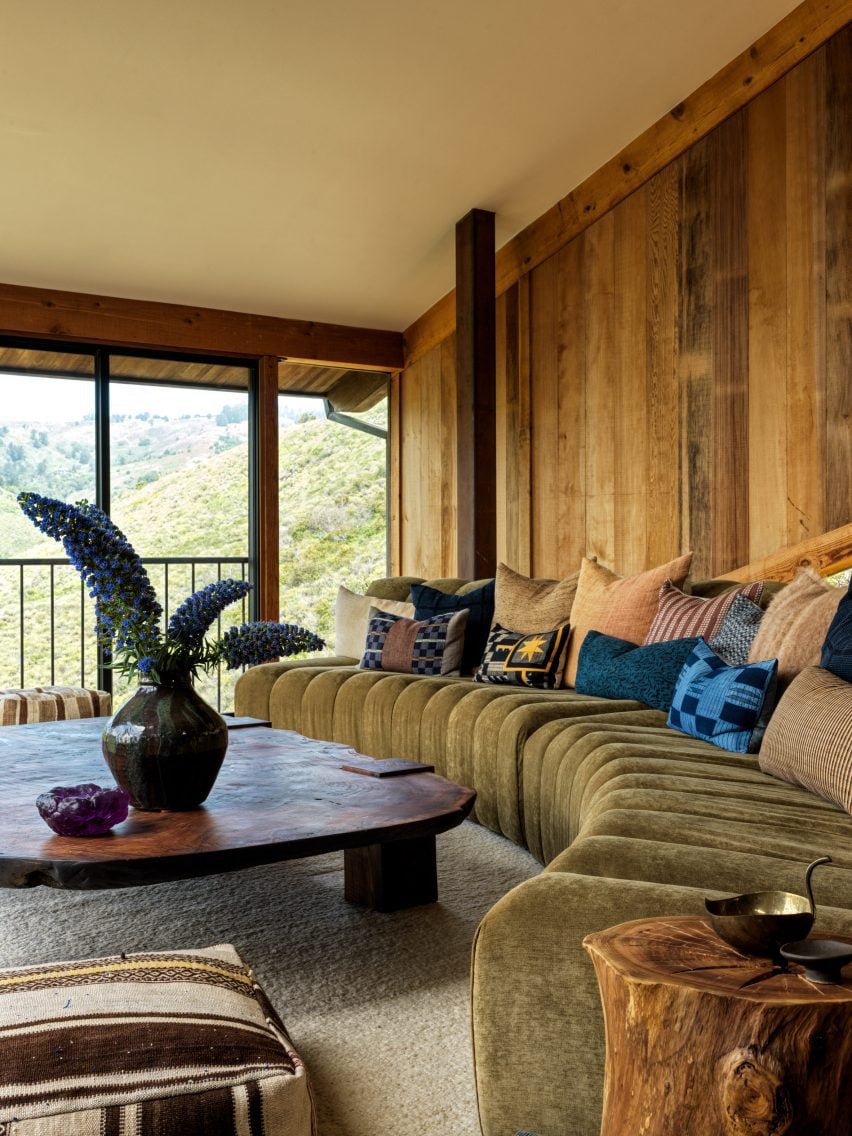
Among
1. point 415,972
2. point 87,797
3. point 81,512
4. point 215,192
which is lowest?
point 415,972

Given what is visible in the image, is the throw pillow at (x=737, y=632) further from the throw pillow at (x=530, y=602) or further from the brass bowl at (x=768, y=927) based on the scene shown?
the brass bowl at (x=768, y=927)

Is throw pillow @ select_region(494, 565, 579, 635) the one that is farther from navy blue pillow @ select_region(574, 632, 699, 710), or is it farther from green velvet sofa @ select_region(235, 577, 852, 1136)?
green velvet sofa @ select_region(235, 577, 852, 1136)

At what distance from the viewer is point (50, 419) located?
5.57 meters

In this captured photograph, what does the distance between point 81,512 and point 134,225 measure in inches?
143

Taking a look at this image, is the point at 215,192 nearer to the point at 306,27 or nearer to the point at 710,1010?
the point at 306,27

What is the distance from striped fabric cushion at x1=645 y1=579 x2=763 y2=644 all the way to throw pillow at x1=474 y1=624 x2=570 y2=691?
1.36 feet

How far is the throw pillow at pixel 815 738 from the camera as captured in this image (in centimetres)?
183

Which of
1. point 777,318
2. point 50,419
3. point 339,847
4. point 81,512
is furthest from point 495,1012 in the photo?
point 50,419

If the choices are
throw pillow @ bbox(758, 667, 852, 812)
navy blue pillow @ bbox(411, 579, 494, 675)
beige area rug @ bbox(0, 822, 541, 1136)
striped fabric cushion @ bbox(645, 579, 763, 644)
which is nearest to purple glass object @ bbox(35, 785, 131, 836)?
beige area rug @ bbox(0, 822, 541, 1136)

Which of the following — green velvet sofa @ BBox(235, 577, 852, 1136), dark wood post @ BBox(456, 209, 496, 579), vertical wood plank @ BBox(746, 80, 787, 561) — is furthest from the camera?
dark wood post @ BBox(456, 209, 496, 579)

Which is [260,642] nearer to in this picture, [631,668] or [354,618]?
[631,668]

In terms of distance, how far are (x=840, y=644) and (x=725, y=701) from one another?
395mm

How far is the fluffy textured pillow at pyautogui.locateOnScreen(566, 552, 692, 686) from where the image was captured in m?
3.28

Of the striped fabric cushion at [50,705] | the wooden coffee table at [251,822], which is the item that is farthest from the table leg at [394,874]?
the striped fabric cushion at [50,705]
